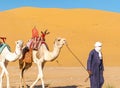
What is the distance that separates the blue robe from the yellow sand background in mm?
23031

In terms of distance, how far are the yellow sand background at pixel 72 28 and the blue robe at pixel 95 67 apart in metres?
23.0

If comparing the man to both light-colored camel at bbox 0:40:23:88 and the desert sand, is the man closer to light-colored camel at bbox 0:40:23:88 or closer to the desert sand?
Result: light-colored camel at bbox 0:40:23:88

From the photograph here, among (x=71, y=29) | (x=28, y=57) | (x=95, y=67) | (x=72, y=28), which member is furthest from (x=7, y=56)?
(x=72, y=28)

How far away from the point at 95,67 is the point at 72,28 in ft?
152

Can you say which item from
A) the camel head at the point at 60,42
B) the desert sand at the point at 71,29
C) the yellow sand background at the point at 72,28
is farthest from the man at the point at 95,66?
the yellow sand background at the point at 72,28

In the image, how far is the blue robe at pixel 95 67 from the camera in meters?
14.5

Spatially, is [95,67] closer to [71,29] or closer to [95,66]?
[95,66]

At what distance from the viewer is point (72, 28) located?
6091cm

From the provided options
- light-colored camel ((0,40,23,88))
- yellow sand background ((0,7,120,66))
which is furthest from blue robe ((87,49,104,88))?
yellow sand background ((0,7,120,66))

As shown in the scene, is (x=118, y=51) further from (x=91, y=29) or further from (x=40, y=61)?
(x=40, y=61)

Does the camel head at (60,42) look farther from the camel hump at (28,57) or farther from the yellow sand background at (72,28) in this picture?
the yellow sand background at (72,28)

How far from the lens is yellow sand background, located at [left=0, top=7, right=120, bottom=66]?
4461 centimetres

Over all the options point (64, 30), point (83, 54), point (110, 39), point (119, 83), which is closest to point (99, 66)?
point (119, 83)

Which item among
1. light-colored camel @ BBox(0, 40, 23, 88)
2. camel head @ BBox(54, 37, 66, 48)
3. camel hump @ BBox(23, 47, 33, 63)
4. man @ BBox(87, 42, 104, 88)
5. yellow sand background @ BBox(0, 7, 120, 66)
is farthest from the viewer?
yellow sand background @ BBox(0, 7, 120, 66)
